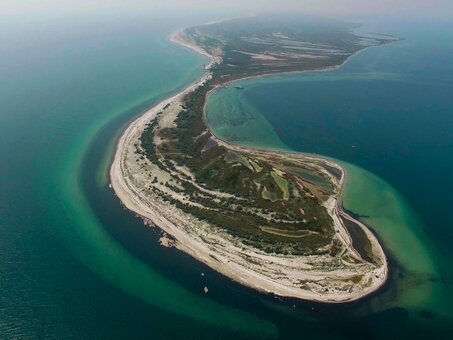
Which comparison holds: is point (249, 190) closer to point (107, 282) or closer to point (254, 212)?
point (254, 212)

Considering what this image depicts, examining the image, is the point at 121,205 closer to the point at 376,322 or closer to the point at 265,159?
the point at 265,159

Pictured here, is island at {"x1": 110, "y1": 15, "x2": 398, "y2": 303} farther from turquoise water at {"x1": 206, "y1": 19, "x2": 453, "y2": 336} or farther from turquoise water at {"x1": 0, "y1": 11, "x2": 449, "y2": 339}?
turquoise water at {"x1": 206, "y1": 19, "x2": 453, "y2": 336}

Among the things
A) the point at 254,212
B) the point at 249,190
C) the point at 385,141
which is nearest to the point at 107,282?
the point at 254,212

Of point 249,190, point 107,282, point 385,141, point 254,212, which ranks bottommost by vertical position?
point 107,282

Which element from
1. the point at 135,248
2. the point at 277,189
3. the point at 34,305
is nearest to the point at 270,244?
the point at 277,189

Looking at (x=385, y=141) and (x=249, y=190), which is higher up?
(x=249, y=190)

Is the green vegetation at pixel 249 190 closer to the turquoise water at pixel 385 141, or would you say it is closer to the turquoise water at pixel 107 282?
the turquoise water at pixel 107 282

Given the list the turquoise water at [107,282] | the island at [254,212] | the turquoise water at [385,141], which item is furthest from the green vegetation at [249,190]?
the turquoise water at [385,141]

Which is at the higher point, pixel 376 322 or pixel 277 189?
pixel 277 189
